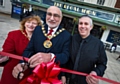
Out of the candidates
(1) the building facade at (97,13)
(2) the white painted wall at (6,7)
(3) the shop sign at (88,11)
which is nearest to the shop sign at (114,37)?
(1) the building facade at (97,13)

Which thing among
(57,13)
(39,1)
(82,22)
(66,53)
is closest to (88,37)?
(82,22)

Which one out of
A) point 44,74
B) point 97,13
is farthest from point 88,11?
point 44,74

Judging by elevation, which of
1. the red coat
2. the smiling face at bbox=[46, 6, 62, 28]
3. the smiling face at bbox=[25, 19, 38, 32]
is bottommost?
the red coat

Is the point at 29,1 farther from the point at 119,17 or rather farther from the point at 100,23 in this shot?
the point at 119,17

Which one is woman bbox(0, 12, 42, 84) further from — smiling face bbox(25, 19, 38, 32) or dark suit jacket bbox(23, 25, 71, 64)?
dark suit jacket bbox(23, 25, 71, 64)

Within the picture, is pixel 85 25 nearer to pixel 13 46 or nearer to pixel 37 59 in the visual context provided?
pixel 37 59

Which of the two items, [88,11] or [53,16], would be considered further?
[88,11]

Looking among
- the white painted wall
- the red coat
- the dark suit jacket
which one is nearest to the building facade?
the white painted wall

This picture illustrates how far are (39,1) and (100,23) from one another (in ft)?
29.4

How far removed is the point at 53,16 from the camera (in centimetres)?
127

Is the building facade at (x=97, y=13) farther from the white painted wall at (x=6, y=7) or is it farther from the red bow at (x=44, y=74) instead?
the red bow at (x=44, y=74)

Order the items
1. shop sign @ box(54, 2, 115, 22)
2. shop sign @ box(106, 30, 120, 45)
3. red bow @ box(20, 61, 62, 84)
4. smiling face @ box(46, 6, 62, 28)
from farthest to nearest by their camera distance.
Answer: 1. shop sign @ box(106, 30, 120, 45)
2. shop sign @ box(54, 2, 115, 22)
3. smiling face @ box(46, 6, 62, 28)
4. red bow @ box(20, 61, 62, 84)

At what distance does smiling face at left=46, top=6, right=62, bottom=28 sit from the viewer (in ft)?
4.13

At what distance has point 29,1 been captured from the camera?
1569 centimetres
